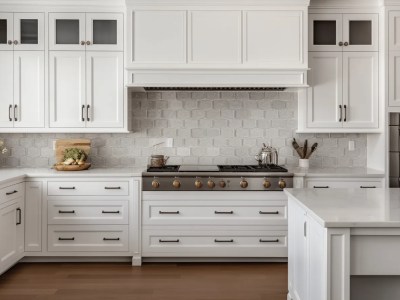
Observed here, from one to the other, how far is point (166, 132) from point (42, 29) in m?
1.67

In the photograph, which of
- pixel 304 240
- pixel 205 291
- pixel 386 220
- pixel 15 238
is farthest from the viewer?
pixel 15 238

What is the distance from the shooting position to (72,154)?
14.6 ft

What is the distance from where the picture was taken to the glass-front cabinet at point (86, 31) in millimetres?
4395

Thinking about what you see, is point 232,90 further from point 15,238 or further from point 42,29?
point 15,238

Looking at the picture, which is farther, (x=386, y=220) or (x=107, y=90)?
(x=107, y=90)

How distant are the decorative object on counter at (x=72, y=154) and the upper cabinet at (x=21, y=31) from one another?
1.03 metres

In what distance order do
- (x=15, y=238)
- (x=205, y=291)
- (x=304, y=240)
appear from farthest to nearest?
(x=15, y=238) → (x=205, y=291) → (x=304, y=240)

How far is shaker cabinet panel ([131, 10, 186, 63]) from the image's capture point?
427cm

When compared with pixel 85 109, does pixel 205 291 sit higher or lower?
lower

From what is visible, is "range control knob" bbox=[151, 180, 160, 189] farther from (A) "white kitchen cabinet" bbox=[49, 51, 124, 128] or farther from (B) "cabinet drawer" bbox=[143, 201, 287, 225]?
(A) "white kitchen cabinet" bbox=[49, 51, 124, 128]

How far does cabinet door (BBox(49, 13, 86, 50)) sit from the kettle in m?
2.17

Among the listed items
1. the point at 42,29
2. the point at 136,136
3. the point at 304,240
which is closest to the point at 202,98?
the point at 136,136

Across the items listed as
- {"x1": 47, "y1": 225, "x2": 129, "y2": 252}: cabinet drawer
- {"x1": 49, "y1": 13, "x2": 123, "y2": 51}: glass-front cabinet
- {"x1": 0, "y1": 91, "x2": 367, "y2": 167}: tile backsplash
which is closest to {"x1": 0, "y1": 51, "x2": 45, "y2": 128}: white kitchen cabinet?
{"x1": 49, "y1": 13, "x2": 123, "y2": 51}: glass-front cabinet

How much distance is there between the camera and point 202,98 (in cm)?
481
